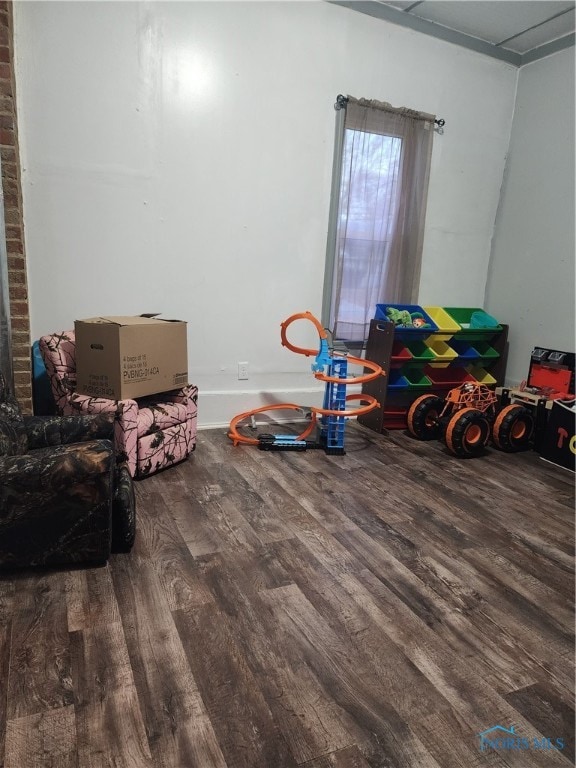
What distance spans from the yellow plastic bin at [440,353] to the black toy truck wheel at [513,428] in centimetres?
56

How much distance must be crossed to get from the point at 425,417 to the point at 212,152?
2375 millimetres

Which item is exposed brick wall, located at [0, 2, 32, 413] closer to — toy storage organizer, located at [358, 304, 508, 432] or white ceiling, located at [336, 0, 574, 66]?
white ceiling, located at [336, 0, 574, 66]

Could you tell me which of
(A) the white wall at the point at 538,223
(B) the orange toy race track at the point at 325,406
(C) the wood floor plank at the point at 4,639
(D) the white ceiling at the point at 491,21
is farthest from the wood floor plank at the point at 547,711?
(D) the white ceiling at the point at 491,21

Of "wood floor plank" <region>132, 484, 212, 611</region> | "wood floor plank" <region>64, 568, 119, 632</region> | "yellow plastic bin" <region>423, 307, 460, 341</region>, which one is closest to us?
"wood floor plank" <region>64, 568, 119, 632</region>

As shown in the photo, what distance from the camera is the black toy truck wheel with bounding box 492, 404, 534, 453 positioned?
3.40 metres

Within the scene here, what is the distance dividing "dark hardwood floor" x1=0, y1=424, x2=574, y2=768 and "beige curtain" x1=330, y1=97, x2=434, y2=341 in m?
1.80

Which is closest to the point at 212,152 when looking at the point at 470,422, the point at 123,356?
the point at 123,356

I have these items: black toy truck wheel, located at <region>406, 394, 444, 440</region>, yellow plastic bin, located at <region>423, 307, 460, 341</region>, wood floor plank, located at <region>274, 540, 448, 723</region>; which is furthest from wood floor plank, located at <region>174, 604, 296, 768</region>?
yellow plastic bin, located at <region>423, 307, 460, 341</region>

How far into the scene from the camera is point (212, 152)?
10.8 ft

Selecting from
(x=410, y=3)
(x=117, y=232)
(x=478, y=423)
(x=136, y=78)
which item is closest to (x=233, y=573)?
(x=478, y=423)

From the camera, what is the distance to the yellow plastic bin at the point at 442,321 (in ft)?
12.4

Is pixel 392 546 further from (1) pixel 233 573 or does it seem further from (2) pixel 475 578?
(1) pixel 233 573

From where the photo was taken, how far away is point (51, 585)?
1.79 m

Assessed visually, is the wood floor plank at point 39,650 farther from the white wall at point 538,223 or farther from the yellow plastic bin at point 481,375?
the white wall at point 538,223
